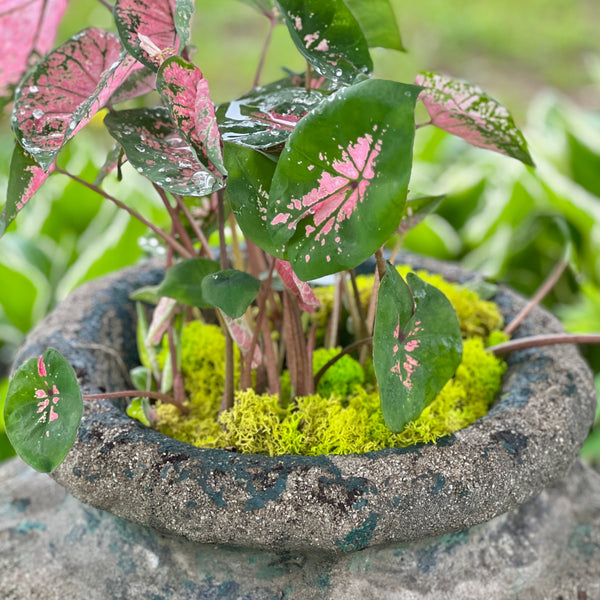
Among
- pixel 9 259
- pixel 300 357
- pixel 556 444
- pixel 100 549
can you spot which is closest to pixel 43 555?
pixel 100 549

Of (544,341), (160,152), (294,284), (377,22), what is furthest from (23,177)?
(544,341)

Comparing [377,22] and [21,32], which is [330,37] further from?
[21,32]

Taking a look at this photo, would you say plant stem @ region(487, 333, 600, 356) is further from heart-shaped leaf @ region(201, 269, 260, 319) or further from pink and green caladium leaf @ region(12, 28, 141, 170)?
pink and green caladium leaf @ region(12, 28, 141, 170)

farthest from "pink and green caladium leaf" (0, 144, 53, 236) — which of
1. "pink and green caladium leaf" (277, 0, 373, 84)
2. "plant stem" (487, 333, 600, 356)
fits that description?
"plant stem" (487, 333, 600, 356)

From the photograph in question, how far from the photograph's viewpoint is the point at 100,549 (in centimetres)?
64

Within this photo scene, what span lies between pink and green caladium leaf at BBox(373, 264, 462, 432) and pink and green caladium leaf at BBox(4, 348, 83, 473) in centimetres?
22

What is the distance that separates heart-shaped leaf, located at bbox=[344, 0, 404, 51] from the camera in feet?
2.13

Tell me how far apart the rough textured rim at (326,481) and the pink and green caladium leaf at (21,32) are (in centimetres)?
35

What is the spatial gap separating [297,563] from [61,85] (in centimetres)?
44

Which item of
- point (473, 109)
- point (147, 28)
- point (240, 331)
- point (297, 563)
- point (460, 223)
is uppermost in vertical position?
point (147, 28)

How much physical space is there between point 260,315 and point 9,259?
0.88 meters

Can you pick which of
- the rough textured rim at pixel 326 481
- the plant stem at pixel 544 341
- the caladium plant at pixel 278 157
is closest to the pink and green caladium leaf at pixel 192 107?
the caladium plant at pixel 278 157

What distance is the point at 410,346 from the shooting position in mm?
541

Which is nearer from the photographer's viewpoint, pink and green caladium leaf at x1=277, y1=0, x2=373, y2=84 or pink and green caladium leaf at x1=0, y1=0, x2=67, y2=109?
pink and green caladium leaf at x1=277, y1=0, x2=373, y2=84
